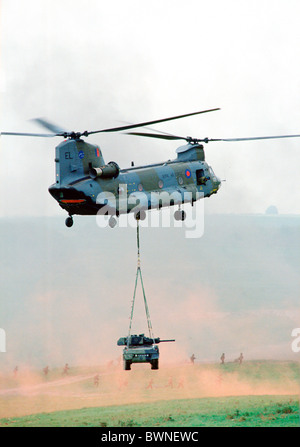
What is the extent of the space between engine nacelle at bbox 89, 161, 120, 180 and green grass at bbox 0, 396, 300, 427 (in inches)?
1470

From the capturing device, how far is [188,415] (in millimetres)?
74688

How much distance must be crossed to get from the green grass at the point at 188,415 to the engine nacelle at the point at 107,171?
123ft

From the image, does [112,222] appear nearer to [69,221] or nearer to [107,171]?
[69,221]

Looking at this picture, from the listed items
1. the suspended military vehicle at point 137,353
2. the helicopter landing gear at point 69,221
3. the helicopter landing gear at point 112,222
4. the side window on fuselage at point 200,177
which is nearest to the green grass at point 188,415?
the side window on fuselage at point 200,177

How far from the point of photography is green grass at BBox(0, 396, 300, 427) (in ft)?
242

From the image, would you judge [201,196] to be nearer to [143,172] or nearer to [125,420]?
[143,172]

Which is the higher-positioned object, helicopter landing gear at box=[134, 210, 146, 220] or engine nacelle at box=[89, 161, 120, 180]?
engine nacelle at box=[89, 161, 120, 180]

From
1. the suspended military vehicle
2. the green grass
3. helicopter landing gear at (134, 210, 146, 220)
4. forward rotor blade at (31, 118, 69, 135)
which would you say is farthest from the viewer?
the green grass

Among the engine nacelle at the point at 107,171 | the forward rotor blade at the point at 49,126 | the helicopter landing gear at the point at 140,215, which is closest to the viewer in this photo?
the engine nacelle at the point at 107,171

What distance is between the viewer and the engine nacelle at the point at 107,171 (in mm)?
38688

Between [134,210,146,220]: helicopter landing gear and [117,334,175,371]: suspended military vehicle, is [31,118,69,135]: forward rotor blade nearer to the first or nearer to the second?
[134,210,146,220]: helicopter landing gear

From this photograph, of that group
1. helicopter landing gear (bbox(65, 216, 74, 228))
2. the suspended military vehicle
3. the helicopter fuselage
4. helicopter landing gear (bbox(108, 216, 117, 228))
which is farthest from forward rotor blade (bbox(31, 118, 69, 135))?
the suspended military vehicle

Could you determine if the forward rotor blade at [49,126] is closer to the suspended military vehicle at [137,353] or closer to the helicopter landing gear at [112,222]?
the helicopter landing gear at [112,222]
